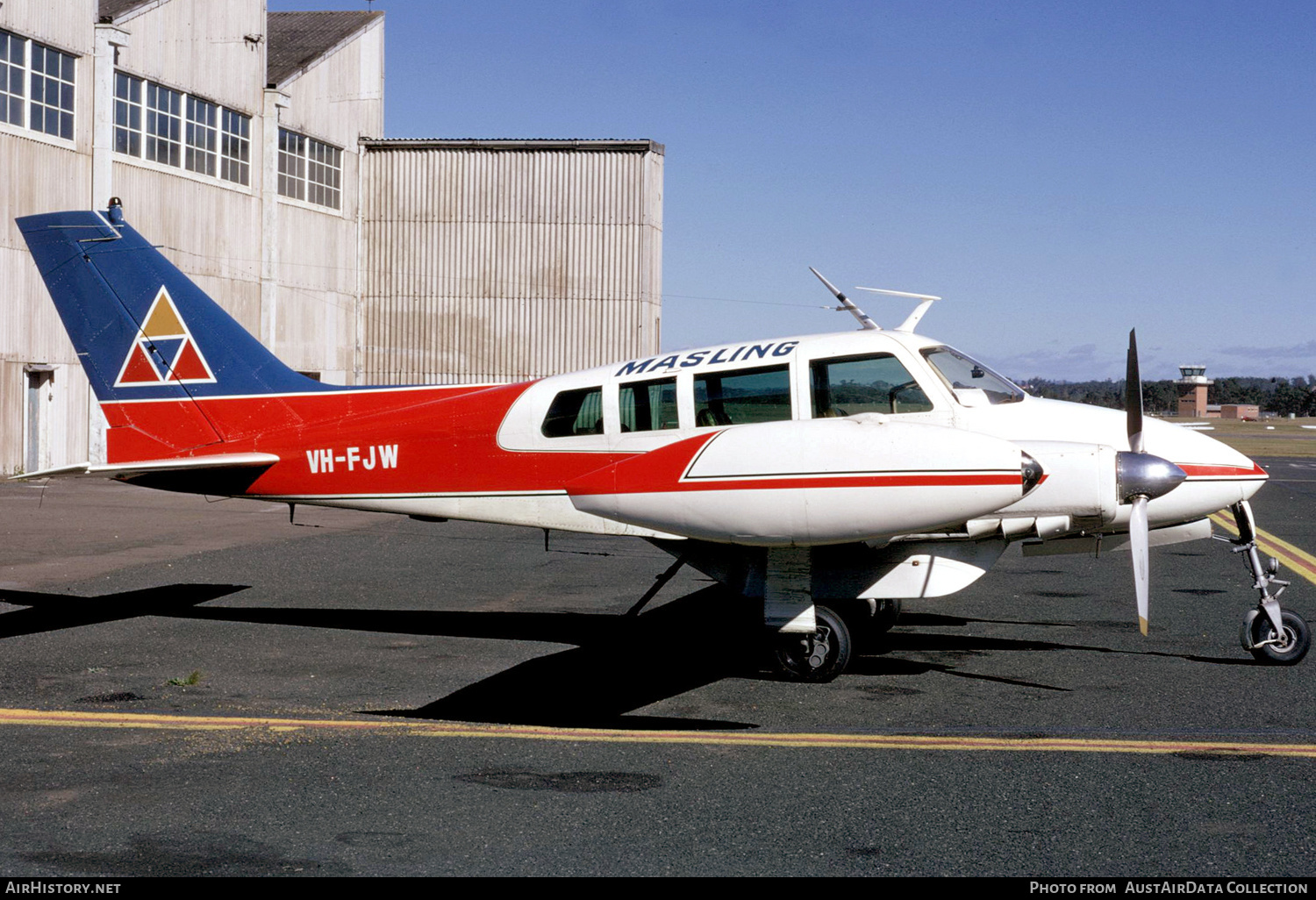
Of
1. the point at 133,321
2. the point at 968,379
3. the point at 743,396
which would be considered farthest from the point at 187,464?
the point at 968,379

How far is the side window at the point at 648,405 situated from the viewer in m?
9.72

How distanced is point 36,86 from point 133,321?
→ 54.4 feet

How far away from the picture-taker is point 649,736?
24.9 feet

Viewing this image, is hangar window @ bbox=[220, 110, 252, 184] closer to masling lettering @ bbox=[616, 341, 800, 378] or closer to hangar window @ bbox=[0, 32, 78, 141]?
hangar window @ bbox=[0, 32, 78, 141]

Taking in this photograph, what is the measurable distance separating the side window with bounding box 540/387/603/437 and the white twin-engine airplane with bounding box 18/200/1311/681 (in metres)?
0.02

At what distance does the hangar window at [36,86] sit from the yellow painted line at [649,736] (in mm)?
20180

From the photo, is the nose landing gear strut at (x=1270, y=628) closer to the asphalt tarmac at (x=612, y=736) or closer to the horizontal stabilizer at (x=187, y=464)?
the asphalt tarmac at (x=612, y=736)

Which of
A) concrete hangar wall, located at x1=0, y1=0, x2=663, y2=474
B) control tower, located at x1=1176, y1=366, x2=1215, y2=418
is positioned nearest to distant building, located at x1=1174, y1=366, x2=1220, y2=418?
control tower, located at x1=1176, y1=366, x2=1215, y2=418

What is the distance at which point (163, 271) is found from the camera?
11.3 metres

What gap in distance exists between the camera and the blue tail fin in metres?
11.2

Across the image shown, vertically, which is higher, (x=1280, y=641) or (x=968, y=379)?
(x=968, y=379)

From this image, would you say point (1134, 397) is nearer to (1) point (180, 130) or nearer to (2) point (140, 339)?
(2) point (140, 339)
